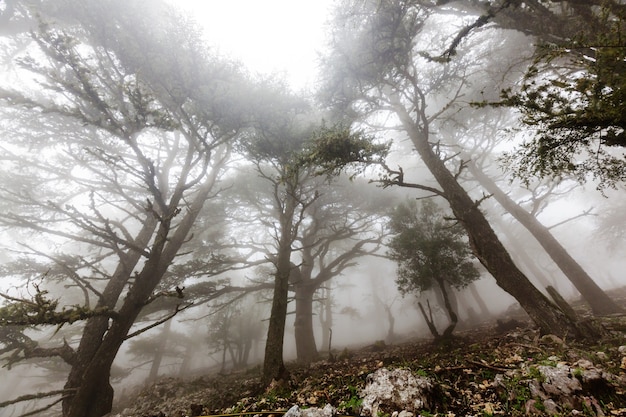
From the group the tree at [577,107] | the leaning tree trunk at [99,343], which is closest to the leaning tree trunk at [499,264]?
the tree at [577,107]

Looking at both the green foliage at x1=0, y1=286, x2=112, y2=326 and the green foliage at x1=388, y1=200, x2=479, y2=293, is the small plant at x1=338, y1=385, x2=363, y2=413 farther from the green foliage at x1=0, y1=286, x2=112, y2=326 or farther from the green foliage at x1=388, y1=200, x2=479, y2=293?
the green foliage at x1=388, y1=200, x2=479, y2=293

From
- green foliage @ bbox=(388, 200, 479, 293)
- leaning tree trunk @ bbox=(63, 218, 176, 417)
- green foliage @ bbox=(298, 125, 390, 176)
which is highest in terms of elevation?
green foliage @ bbox=(298, 125, 390, 176)

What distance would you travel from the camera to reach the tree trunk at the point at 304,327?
1191cm

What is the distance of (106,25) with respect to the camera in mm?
6578

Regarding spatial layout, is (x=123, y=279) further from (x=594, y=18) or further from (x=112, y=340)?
(x=594, y=18)

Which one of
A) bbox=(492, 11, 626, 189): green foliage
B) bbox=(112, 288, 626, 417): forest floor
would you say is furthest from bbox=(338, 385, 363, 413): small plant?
bbox=(492, 11, 626, 189): green foliage

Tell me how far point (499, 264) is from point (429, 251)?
3.77 m

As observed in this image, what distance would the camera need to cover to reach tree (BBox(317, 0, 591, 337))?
6.36 meters

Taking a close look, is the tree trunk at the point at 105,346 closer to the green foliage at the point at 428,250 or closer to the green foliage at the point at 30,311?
the green foliage at the point at 30,311

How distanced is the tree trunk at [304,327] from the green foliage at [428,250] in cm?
456

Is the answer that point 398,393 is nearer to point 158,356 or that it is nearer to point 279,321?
point 279,321

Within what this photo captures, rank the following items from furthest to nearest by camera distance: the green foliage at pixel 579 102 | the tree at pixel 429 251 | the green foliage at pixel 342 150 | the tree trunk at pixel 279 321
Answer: the tree at pixel 429 251, the green foliage at pixel 342 150, the tree trunk at pixel 279 321, the green foliage at pixel 579 102

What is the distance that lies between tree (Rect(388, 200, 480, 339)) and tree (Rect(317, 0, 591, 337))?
2.50 meters

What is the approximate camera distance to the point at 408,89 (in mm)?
9516
